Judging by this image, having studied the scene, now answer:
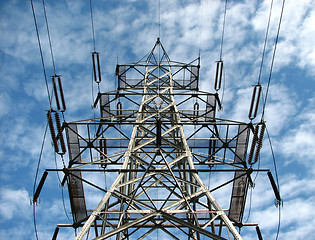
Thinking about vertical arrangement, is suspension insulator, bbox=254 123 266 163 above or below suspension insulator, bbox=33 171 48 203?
above

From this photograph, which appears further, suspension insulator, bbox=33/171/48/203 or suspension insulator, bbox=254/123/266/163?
suspension insulator, bbox=254/123/266/163

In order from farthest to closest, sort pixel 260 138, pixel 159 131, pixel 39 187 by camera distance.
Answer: pixel 260 138 → pixel 159 131 → pixel 39 187

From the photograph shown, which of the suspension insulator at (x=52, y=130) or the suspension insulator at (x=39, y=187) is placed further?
the suspension insulator at (x=52, y=130)

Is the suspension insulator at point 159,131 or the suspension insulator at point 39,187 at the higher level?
the suspension insulator at point 159,131

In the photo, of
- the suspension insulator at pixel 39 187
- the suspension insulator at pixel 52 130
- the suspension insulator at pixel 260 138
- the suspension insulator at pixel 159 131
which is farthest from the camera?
the suspension insulator at pixel 260 138

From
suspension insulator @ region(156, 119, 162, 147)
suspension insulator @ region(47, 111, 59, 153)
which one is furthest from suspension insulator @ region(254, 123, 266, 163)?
suspension insulator @ region(47, 111, 59, 153)

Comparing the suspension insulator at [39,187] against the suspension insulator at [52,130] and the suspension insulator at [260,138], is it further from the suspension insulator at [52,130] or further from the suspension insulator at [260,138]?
the suspension insulator at [260,138]

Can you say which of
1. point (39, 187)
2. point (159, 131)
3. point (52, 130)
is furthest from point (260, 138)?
point (39, 187)

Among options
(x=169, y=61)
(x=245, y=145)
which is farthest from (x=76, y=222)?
(x=169, y=61)

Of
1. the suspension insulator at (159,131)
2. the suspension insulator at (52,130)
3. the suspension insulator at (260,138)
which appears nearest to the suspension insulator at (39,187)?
the suspension insulator at (52,130)

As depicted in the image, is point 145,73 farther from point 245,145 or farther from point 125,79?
point 245,145

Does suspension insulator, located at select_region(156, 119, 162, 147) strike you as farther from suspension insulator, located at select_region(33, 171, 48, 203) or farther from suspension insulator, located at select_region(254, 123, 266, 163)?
suspension insulator, located at select_region(33, 171, 48, 203)

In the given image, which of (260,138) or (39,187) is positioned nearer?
(39,187)

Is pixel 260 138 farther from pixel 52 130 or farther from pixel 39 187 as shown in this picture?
pixel 39 187
